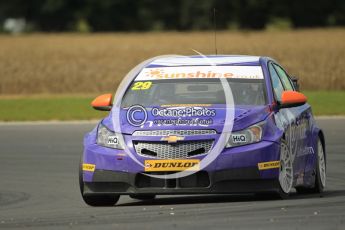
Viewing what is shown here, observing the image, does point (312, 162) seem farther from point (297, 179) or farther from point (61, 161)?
point (61, 161)

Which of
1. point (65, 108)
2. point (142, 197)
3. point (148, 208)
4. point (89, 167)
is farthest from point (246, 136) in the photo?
point (65, 108)

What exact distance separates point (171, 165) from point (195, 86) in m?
1.34

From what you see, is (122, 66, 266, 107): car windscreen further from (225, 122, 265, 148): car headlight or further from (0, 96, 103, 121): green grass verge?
(0, 96, 103, 121): green grass verge

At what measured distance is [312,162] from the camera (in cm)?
1159

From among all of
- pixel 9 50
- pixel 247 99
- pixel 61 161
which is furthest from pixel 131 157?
pixel 9 50

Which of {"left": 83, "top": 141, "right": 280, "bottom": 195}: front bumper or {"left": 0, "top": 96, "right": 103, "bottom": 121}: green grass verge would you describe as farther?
{"left": 0, "top": 96, "right": 103, "bottom": 121}: green grass verge

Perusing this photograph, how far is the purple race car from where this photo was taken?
10.1 m

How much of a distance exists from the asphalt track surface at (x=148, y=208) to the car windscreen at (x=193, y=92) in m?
0.97

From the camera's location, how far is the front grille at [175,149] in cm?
1014

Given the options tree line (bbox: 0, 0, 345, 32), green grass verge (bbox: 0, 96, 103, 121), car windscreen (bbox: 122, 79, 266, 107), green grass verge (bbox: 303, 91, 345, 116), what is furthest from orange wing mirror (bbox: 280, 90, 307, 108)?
tree line (bbox: 0, 0, 345, 32)

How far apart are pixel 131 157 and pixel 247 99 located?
1.45m

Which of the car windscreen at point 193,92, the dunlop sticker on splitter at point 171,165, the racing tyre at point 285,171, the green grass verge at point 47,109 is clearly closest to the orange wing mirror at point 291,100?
the car windscreen at point 193,92

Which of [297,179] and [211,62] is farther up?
[211,62]

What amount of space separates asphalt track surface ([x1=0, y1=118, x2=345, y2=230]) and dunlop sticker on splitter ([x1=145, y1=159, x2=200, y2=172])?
1.15ft
